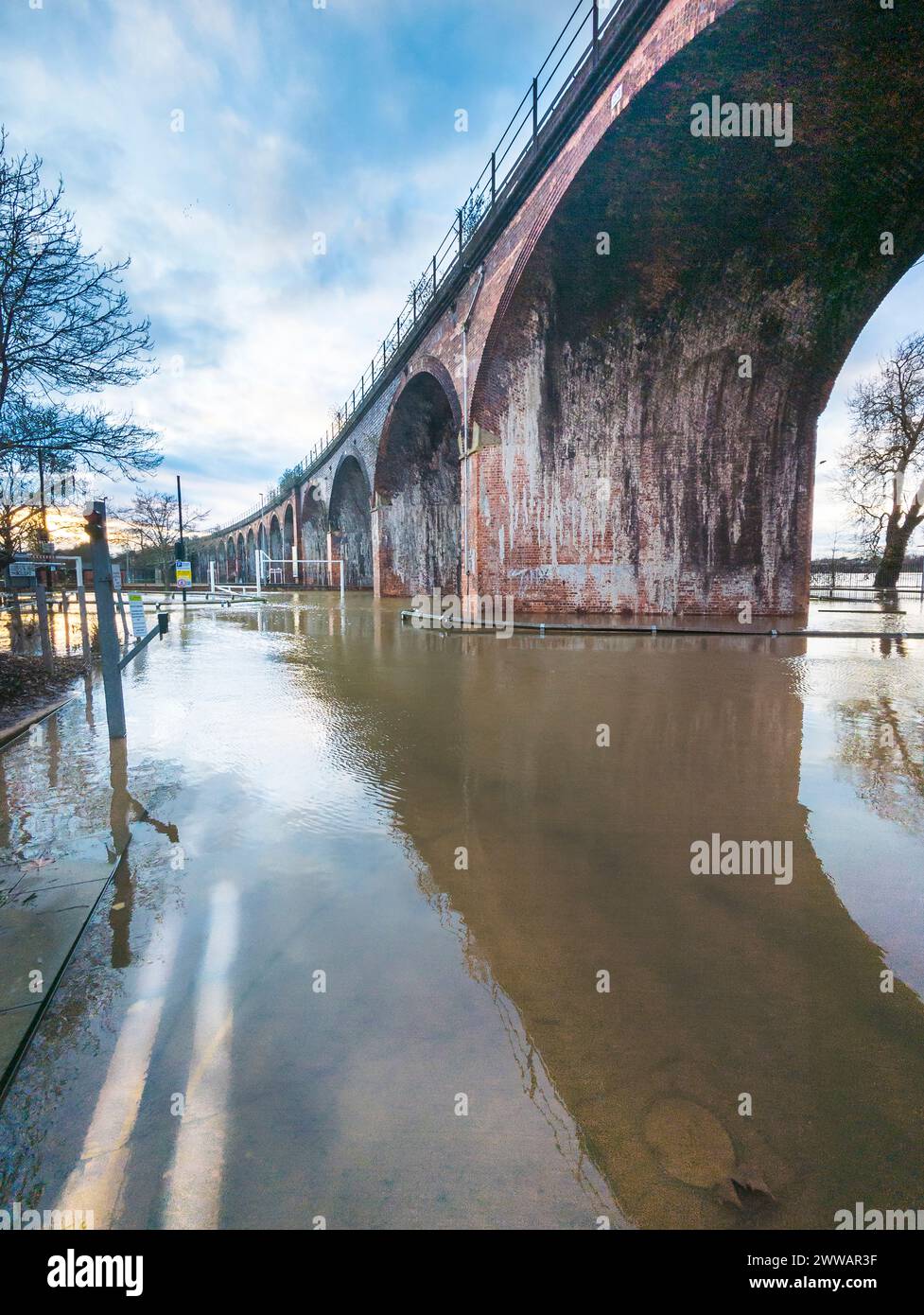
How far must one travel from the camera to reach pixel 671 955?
1.88 m

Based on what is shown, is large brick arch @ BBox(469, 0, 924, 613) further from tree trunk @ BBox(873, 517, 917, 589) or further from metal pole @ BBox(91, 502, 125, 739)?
tree trunk @ BBox(873, 517, 917, 589)

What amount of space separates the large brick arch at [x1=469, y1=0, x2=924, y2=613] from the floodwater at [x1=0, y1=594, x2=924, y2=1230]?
944cm

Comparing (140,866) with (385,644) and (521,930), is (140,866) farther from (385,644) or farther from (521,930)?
(385,644)

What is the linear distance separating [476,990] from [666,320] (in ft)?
43.9

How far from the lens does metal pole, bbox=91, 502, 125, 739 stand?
3760mm

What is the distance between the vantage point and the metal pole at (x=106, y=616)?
3760 millimetres

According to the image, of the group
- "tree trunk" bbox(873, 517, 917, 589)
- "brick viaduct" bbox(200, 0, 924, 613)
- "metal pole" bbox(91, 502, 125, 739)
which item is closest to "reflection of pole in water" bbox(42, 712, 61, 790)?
"metal pole" bbox(91, 502, 125, 739)

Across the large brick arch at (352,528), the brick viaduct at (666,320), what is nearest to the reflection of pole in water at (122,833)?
the brick viaduct at (666,320)

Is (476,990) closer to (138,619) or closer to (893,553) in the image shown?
(138,619)

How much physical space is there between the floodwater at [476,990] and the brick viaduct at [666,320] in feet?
30.7
